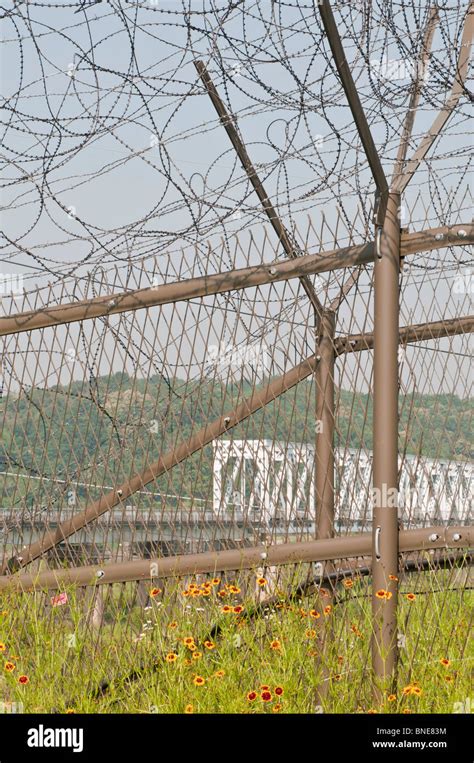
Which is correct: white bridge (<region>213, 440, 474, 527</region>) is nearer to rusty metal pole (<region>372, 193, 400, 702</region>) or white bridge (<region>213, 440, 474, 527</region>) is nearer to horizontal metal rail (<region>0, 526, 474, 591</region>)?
horizontal metal rail (<region>0, 526, 474, 591</region>)

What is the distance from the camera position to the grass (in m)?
4.00

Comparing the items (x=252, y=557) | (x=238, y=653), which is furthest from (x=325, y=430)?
(x=238, y=653)

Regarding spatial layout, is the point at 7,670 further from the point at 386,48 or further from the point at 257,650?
the point at 386,48

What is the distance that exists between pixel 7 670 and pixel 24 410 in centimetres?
147

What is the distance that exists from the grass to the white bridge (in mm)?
269
